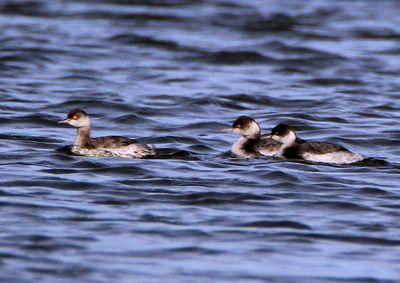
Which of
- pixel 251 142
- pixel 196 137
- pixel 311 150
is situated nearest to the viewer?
pixel 311 150

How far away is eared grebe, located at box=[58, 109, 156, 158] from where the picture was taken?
15.4 metres

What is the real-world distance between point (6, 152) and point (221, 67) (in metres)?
11.0

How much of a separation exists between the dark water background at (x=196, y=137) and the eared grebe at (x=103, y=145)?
192mm

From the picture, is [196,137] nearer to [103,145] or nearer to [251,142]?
[251,142]

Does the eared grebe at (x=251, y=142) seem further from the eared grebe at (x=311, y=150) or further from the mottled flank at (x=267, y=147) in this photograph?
the eared grebe at (x=311, y=150)

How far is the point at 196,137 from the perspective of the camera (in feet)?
58.5

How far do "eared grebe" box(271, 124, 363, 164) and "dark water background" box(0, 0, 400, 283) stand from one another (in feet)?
0.55

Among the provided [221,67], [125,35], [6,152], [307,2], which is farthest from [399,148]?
[307,2]

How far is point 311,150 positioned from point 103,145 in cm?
259

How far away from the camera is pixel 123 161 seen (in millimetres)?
15188

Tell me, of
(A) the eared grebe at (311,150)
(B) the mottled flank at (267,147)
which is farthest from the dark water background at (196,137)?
(B) the mottled flank at (267,147)

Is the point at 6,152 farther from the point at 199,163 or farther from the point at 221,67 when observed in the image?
the point at 221,67

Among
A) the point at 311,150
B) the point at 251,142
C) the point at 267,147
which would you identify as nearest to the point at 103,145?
the point at 251,142

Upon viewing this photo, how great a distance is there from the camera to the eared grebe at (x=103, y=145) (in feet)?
50.4
